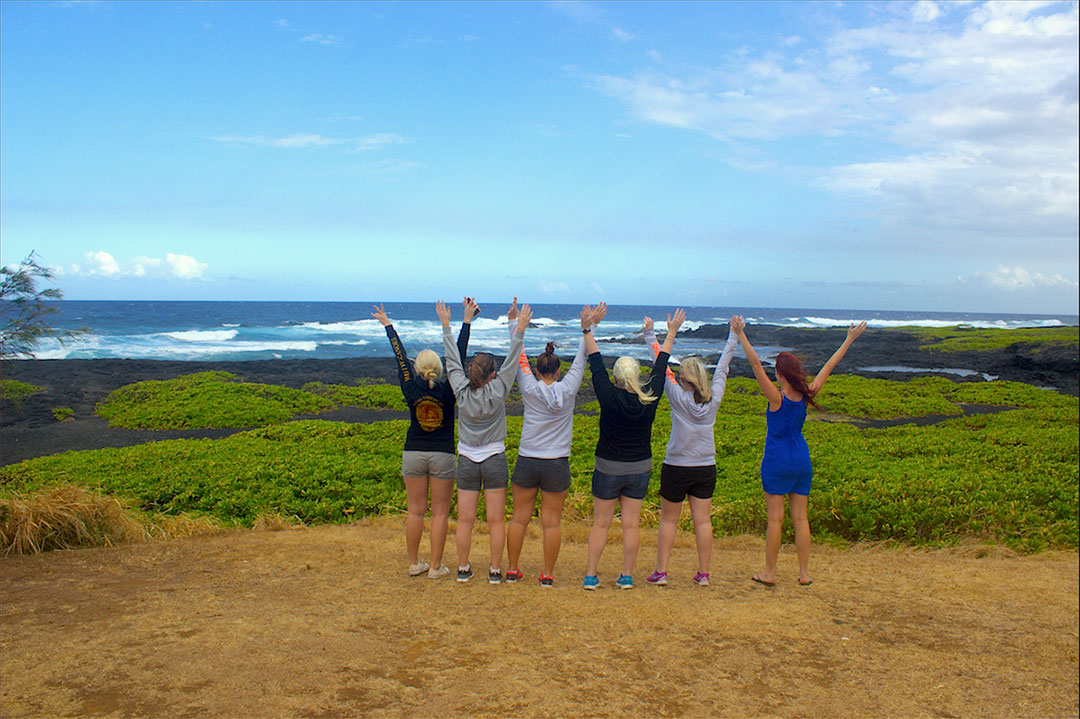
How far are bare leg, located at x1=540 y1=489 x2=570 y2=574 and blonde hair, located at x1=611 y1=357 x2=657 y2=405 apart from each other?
0.93 meters

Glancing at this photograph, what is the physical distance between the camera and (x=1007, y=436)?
44.1 feet

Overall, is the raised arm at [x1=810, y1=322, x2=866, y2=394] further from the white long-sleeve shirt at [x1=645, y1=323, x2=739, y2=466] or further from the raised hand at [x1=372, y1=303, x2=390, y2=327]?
the raised hand at [x1=372, y1=303, x2=390, y2=327]

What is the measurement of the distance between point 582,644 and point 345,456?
863cm

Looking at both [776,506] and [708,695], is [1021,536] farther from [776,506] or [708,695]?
[708,695]

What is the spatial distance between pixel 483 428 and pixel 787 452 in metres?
2.37

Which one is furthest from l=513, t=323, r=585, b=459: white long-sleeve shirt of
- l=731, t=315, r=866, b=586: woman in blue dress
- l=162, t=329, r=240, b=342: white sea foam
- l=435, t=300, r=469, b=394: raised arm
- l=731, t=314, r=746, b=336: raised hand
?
l=162, t=329, r=240, b=342: white sea foam

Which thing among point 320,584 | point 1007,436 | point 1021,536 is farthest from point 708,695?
point 1007,436

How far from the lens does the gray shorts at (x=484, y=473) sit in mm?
5883

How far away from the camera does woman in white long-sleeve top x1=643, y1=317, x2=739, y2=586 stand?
577 centimetres

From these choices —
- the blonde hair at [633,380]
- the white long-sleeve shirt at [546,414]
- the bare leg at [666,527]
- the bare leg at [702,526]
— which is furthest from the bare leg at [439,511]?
the bare leg at [702,526]

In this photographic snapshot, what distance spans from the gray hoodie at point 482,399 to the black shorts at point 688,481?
1.36 meters

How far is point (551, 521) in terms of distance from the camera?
593 centimetres

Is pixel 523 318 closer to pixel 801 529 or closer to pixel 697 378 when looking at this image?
pixel 697 378

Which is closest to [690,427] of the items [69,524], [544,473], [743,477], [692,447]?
[692,447]
